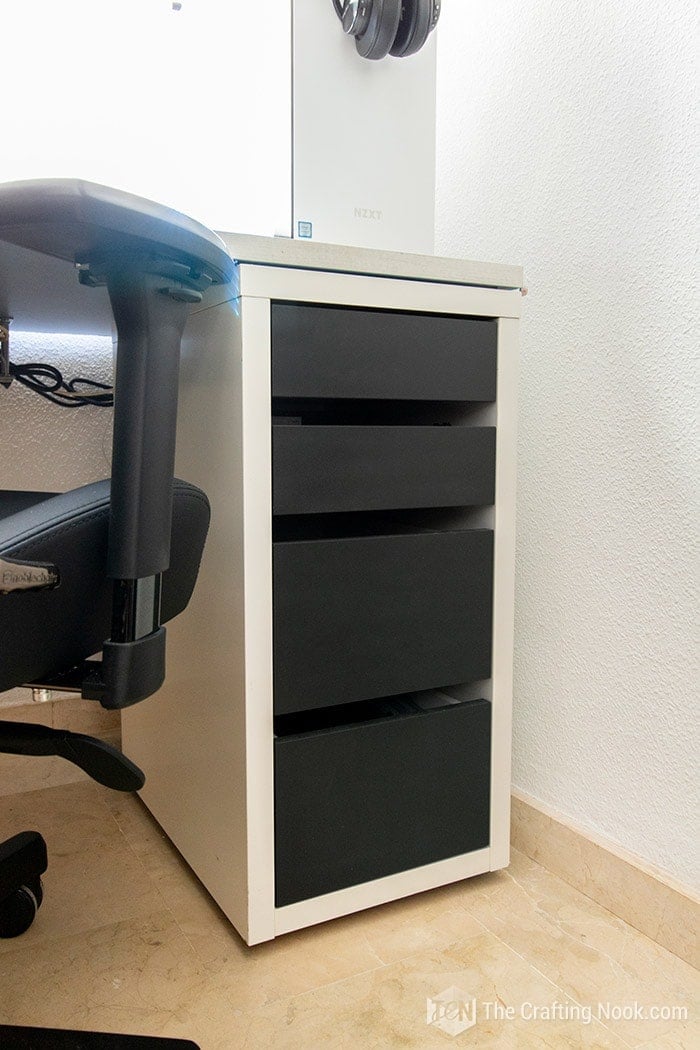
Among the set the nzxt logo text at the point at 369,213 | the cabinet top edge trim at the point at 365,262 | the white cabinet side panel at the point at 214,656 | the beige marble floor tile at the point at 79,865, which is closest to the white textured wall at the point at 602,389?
the cabinet top edge trim at the point at 365,262

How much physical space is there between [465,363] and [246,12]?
0.57 m

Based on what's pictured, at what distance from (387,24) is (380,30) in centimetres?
1

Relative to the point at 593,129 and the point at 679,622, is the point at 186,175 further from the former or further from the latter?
the point at 679,622

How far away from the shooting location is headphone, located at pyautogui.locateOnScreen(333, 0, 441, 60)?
102cm

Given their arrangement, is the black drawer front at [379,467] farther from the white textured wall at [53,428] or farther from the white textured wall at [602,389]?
the white textured wall at [53,428]

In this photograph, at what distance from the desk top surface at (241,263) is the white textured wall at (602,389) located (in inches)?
5.9

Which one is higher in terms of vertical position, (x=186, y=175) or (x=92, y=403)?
(x=186, y=175)

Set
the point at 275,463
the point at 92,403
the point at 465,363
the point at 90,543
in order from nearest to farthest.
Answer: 1. the point at 90,543
2. the point at 275,463
3. the point at 465,363
4. the point at 92,403

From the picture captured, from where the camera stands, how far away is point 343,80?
1.05 m

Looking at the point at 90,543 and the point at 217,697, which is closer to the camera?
the point at 90,543

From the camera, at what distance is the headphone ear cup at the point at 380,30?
1.02 metres

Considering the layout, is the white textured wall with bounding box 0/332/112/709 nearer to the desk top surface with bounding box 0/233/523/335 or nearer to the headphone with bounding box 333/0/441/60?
the desk top surface with bounding box 0/233/523/335

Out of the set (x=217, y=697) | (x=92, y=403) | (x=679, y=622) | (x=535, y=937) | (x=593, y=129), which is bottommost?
(x=535, y=937)

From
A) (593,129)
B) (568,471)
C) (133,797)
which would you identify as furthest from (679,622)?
(133,797)
